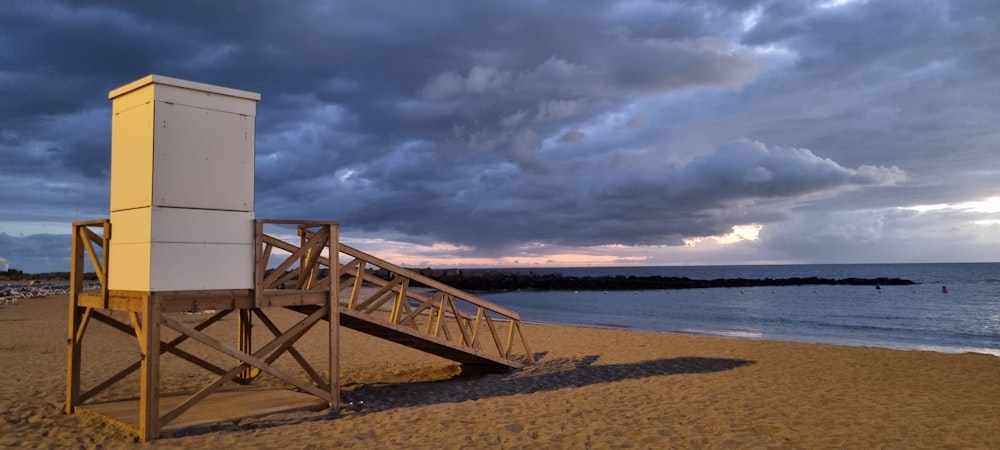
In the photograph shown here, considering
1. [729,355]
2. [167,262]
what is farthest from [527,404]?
[729,355]

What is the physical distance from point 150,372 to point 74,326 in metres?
2.58

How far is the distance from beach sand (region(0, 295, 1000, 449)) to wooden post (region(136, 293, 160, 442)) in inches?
9.4

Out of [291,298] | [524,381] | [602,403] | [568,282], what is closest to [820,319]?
[524,381]

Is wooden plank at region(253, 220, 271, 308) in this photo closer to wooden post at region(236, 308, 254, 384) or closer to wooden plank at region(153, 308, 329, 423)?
wooden plank at region(153, 308, 329, 423)

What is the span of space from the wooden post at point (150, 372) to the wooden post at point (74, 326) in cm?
207

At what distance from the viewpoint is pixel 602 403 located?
31.4ft

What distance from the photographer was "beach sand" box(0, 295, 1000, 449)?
7.50 meters

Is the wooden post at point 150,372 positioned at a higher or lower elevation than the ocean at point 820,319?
higher

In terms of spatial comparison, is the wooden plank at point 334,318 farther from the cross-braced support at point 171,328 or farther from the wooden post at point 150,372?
the wooden post at point 150,372

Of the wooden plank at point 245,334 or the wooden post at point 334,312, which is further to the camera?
the wooden plank at point 245,334

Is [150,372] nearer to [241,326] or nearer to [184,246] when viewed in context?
[184,246]

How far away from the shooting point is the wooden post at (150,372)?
24.1 feet

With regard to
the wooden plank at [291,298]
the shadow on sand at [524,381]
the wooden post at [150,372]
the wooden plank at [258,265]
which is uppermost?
the wooden plank at [258,265]

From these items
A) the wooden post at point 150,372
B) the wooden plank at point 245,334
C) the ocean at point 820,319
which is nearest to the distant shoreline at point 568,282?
the ocean at point 820,319
